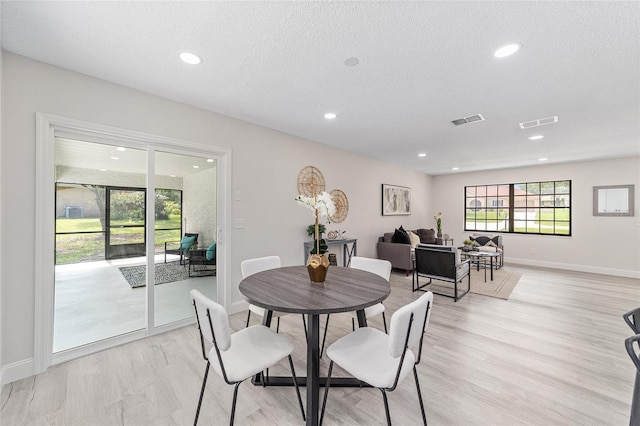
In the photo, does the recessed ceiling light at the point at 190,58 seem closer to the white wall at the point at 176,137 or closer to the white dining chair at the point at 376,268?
the white wall at the point at 176,137

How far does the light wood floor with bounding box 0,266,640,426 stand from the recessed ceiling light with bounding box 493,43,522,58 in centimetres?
245

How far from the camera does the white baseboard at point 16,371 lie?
75.5 inches

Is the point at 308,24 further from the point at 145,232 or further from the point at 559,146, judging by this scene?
the point at 559,146

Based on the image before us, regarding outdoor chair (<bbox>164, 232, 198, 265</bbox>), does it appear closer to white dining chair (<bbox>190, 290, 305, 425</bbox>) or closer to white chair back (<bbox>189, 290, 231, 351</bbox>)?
white dining chair (<bbox>190, 290, 305, 425</bbox>)

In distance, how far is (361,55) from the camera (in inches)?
77.2

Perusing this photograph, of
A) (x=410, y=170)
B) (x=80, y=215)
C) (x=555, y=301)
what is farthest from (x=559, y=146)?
(x=80, y=215)

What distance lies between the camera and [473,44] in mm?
1802

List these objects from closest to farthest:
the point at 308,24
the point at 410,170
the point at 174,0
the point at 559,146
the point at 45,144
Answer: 1. the point at 174,0
2. the point at 308,24
3. the point at 45,144
4. the point at 559,146
5. the point at 410,170

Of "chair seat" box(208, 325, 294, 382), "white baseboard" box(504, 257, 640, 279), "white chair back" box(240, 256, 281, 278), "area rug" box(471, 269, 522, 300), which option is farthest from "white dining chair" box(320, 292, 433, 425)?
"white baseboard" box(504, 257, 640, 279)

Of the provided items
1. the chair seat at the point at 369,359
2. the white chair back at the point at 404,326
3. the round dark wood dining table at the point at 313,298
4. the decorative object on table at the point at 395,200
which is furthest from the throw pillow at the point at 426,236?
the white chair back at the point at 404,326

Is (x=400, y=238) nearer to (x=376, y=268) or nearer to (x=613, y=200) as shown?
(x=376, y=268)

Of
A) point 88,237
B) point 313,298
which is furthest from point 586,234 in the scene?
point 88,237

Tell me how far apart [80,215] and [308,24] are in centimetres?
261

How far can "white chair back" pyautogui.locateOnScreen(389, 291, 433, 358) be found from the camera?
1.26 meters
